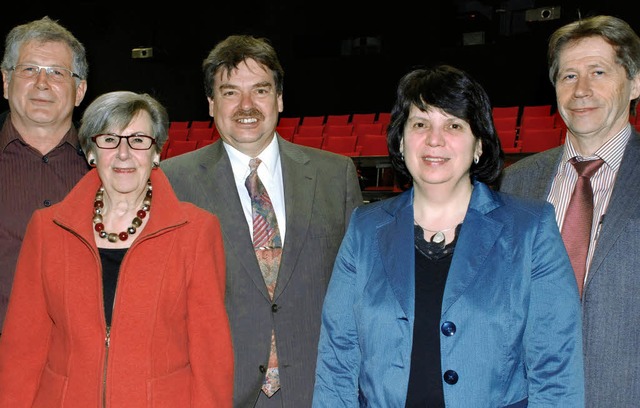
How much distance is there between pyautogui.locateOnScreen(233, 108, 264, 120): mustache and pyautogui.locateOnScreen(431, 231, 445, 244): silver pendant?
0.91m

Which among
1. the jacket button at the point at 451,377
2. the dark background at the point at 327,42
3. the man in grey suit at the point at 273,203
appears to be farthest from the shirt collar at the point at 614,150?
the dark background at the point at 327,42

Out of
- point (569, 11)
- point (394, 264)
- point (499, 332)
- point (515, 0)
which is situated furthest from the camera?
point (515, 0)

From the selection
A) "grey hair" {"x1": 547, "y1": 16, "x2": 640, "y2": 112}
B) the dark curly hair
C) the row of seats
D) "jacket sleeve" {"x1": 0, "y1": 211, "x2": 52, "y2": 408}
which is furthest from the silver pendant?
the row of seats

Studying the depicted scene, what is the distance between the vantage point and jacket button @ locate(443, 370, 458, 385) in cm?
151

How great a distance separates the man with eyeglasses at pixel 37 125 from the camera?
223cm

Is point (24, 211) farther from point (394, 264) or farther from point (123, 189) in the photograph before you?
point (394, 264)

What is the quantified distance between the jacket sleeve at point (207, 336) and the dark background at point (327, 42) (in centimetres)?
934

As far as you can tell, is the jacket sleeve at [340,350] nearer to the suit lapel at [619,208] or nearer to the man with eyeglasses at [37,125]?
the suit lapel at [619,208]

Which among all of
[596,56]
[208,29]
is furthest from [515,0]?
[596,56]

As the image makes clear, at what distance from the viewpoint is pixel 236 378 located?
208 cm

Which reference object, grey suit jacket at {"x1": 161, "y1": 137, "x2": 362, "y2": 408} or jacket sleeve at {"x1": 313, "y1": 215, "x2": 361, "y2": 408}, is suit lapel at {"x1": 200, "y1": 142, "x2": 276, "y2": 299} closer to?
grey suit jacket at {"x1": 161, "y1": 137, "x2": 362, "y2": 408}

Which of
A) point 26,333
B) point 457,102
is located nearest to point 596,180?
point 457,102

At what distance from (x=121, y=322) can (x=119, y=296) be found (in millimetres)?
72

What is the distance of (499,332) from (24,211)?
164 cm
